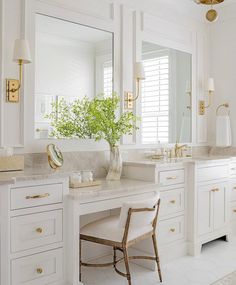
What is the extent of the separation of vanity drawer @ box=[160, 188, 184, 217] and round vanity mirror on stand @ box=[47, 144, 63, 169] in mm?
1029

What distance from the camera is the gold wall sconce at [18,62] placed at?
252 centimetres

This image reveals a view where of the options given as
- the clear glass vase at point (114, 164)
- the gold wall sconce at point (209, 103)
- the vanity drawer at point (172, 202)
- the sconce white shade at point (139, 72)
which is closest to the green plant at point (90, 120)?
the clear glass vase at point (114, 164)

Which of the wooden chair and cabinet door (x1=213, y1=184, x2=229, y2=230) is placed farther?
cabinet door (x1=213, y1=184, x2=229, y2=230)

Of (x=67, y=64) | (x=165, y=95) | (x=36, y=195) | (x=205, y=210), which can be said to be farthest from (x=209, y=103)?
(x=36, y=195)

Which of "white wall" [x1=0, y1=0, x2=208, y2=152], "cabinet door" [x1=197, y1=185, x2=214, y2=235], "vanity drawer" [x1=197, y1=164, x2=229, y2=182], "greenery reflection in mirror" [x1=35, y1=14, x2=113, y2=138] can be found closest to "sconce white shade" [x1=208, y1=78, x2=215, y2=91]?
"white wall" [x1=0, y1=0, x2=208, y2=152]

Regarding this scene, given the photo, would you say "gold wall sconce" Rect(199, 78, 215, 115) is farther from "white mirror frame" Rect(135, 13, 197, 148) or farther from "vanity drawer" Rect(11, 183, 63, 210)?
"vanity drawer" Rect(11, 183, 63, 210)

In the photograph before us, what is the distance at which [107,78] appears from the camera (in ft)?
11.0

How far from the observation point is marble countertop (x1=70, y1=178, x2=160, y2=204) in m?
2.50

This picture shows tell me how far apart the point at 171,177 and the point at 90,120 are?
90 cm

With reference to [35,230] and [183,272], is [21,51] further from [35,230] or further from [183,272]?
[183,272]

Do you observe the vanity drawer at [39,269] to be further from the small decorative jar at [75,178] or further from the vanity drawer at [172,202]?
the vanity drawer at [172,202]

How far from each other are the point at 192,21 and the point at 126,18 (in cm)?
118

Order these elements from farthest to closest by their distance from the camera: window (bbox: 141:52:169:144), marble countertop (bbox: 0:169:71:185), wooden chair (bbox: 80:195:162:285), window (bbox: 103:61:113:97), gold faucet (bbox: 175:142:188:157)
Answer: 1. gold faucet (bbox: 175:142:188:157)
2. window (bbox: 141:52:169:144)
3. window (bbox: 103:61:113:97)
4. wooden chair (bbox: 80:195:162:285)
5. marble countertop (bbox: 0:169:71:185)

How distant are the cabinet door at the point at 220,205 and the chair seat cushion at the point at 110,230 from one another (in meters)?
1.21
